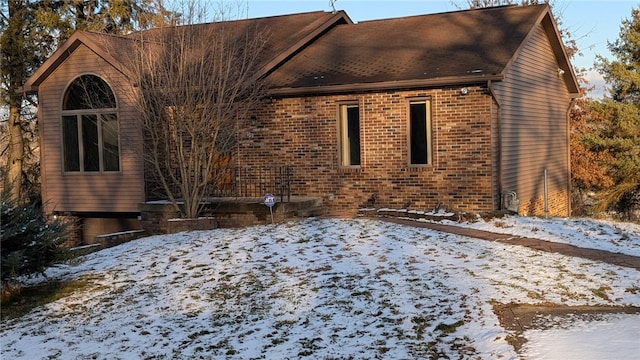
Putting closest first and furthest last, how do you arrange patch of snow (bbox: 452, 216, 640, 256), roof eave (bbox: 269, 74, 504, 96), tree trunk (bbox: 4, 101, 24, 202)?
1. patch of snow (bbox: 452, 216, 640, 256)
2. roof eave (bbox: 269, 74, 504, 96)
3. tree trunk (bbox: 4, 101, 24, 202)

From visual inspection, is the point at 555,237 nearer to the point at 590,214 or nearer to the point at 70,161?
the point at 70,161

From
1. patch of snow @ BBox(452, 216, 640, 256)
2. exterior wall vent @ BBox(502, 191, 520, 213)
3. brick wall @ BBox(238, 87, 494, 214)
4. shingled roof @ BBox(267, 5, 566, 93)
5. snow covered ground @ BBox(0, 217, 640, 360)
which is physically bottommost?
snow covered ground @ BBox(0, 217, 640, 360)

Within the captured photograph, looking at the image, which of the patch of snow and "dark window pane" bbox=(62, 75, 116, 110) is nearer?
the patch of snow

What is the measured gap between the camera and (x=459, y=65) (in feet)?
45.7

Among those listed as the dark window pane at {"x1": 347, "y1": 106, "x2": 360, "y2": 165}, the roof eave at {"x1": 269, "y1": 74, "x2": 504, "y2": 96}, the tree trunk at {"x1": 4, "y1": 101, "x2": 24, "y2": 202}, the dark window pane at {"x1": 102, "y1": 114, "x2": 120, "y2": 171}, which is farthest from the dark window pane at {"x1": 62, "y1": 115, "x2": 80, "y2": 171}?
the tree trunk at {"x1": 4, "y1": 101, "x2": 24, "y2": 202}

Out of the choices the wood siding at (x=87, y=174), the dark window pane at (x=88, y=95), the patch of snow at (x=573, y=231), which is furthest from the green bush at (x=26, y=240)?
the patch of snow at (x=573, y=231)

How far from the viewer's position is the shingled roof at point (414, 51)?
13.9 meters

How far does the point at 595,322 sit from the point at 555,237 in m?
4.57

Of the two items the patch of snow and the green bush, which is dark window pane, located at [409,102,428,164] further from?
the green bush

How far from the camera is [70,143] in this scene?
53.7ft

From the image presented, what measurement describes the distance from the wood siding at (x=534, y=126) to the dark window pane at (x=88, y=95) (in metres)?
9.12

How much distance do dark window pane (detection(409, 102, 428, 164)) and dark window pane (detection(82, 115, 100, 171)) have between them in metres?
7.76

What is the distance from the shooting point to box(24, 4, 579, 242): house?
13.8 m

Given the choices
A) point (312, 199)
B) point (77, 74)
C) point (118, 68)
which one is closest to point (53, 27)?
point (77, 74)
